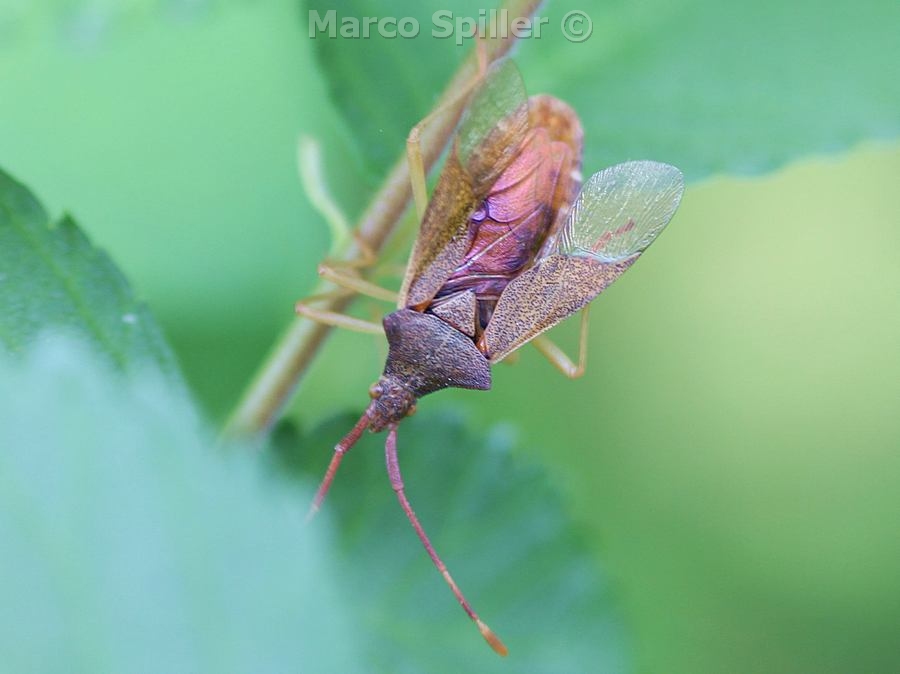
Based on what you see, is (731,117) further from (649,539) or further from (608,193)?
(649,539)

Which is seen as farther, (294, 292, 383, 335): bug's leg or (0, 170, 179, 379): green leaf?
(294, 292, 383, 335): bug's leg

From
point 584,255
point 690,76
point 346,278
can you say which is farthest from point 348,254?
point 690,76

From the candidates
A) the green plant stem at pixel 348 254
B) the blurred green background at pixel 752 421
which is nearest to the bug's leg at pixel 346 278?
the green plant stem at pixel 348 254

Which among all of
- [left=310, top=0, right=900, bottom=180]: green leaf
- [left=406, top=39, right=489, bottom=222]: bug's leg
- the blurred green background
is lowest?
the blurred green background

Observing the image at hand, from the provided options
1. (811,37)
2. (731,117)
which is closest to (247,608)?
(731,117)

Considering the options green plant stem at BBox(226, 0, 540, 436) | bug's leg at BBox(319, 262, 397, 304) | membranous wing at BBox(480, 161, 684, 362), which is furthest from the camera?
membranous wing at BBox(480, 161, 684, 362)

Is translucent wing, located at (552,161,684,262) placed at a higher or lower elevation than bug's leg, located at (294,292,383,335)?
higher

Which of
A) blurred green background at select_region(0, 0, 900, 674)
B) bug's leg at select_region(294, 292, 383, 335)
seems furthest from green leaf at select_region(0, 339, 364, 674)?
blurred green background at select_region(0, 0, 900, 674)

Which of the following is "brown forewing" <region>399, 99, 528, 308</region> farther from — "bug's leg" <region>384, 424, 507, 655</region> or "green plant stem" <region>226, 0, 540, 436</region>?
"bug's leg" <region>384, 424, 507, 655</region>
